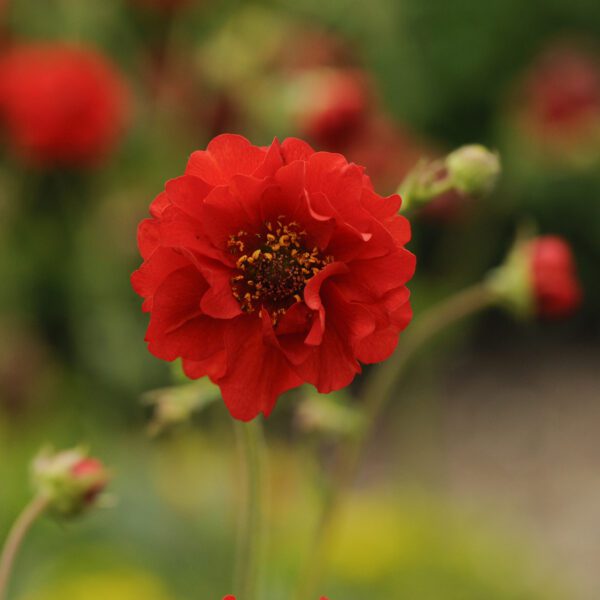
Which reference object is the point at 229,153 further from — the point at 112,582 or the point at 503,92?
the point at 503,92

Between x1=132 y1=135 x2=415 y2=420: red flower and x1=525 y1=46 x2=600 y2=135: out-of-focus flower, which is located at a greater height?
x1=525 y1=46 x2=600 y2=135: out-of-focus flower

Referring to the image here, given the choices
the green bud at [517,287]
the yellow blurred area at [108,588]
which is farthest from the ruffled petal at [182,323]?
the yellow blurred area at [108,588]

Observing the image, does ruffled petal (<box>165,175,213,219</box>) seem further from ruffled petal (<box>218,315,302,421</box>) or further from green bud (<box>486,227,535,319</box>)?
green bud (<box>486,227,535,319</box>)

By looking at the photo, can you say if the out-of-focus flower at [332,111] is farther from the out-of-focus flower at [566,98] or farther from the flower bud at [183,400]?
the out-of-focus flower at [566,98]

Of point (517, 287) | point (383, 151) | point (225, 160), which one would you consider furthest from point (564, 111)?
point (225, 160)

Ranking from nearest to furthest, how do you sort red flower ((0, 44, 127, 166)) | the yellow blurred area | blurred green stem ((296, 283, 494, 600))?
blurred green stem ((296, 283, 494, 600)) → the yellow blurred area → red flower ((0, 44, 127, 166))

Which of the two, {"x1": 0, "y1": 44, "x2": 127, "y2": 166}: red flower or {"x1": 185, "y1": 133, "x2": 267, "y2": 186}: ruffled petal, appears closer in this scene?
{"x1": 185, "y1": 133, "x2": 267, "y2": 186}: ruffled petal

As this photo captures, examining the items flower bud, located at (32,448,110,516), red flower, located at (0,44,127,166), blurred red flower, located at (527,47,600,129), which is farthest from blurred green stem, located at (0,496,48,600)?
blurred red flower, located at (527,47,600,129)

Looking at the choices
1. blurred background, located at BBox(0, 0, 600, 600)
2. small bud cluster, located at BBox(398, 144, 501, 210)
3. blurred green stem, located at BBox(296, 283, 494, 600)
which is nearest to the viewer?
small bud cluster, located at BBox(398, 144, 501, 210)
